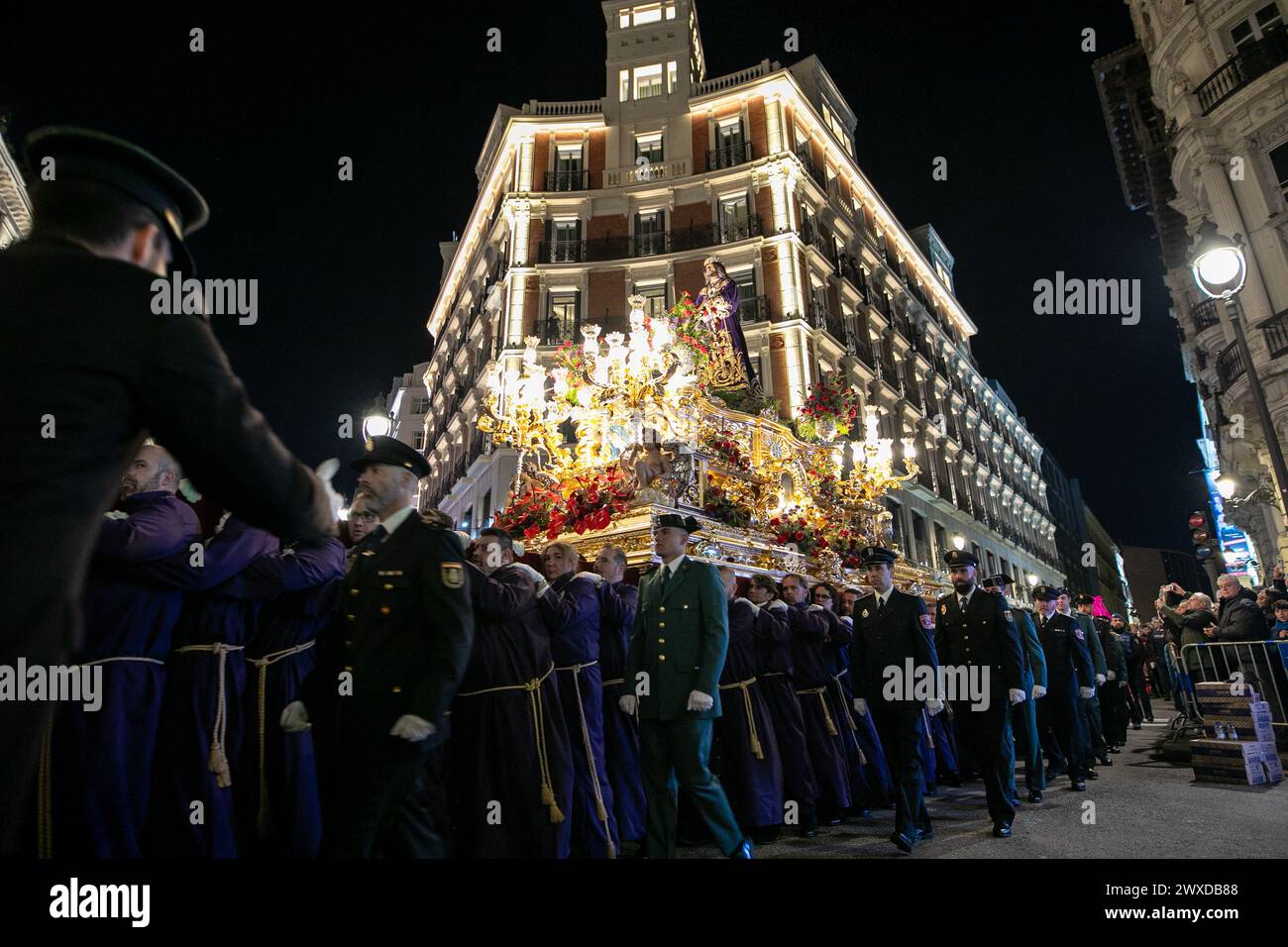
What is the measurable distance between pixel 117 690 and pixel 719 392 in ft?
40.7

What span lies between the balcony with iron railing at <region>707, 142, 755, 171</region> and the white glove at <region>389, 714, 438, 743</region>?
28227mm

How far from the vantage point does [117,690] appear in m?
3.53

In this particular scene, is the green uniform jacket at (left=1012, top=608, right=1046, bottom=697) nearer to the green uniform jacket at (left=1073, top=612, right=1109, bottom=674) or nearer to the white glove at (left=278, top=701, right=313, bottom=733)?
the green uniform jacket at (left=1073, top=612, right=1109, bottom=674)

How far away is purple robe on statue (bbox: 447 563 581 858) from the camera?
4719 mm

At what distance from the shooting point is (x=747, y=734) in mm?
6551

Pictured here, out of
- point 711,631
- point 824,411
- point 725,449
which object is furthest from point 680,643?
point 824,411

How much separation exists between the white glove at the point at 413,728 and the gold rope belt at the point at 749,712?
4.09 m

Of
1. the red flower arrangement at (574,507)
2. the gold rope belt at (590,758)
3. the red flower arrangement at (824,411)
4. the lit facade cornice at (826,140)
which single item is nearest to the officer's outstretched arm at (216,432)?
the gold rope belt at (590,758)

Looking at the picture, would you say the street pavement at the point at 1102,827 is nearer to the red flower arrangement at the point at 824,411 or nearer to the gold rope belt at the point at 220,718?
the gold rope belt at the point at 220,718

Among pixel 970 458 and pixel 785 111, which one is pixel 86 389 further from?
pixel 970 458

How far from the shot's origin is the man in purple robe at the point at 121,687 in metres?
3.38

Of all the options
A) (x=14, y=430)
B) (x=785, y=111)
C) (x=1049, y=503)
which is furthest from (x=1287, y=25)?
(x=1049, y=503)

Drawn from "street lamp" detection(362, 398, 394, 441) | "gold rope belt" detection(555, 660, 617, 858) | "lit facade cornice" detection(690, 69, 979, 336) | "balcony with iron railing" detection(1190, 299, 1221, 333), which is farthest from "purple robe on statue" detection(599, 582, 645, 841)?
"lit facade cornice" detection(690, 69, 979, 336)

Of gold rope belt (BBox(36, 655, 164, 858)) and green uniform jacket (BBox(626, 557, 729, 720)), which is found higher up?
green uniform jacket (BBox(626, 557, 729, 720))
